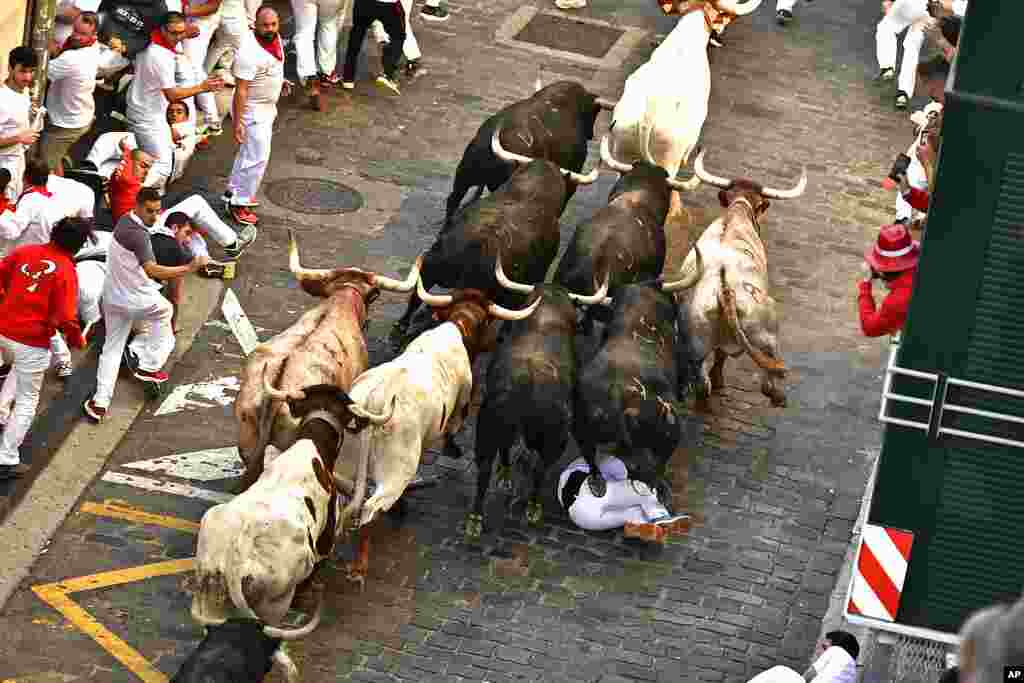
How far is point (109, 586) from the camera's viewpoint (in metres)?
13.0

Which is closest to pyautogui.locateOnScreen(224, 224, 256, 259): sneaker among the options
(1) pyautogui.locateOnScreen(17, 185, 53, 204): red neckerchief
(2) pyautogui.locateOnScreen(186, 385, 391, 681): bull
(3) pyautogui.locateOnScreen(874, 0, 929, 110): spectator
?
(1) pyautogui.locateOnScreen(17, 185, 53, 204): red neckerchief

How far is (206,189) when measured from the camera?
18.6m

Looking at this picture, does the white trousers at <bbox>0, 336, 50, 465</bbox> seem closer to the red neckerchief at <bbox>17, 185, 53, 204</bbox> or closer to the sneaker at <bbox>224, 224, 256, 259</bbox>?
the red neckerchief at <bbox>17, 185, 53, 204</bbox>

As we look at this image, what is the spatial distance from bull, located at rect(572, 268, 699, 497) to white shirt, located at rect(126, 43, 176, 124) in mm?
5351

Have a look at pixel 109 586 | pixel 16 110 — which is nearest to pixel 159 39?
pixel 16 110

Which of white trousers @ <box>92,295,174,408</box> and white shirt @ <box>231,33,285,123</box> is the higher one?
white shirt @ <box>231,33,285,123</box>

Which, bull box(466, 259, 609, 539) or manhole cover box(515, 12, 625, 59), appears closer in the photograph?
bull box(466, 259, 609, 539)

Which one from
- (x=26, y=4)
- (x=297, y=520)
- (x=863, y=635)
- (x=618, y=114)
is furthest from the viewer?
(x=618, y=114)

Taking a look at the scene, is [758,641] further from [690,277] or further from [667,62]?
[667,62]

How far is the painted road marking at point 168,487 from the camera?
14.1m

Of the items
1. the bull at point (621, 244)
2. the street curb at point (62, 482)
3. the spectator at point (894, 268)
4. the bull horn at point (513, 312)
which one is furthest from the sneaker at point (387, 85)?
the spectator at point (894, 268)

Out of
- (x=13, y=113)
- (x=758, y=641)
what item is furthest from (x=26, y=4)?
(x=758, y=641)

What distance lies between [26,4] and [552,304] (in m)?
5.55

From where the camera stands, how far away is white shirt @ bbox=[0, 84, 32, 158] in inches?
607
